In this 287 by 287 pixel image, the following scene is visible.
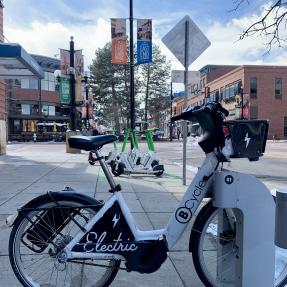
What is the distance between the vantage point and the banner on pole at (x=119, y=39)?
49.7 ft

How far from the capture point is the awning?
12.6 metres

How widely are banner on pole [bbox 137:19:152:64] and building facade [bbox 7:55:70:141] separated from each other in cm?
5213

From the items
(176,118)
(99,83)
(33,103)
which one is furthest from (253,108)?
(176,118)

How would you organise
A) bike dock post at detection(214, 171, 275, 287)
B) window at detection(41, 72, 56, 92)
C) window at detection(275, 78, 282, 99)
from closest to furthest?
bike dock post at detection(214, 171, 275, 287)
window at detection(275, 78, 282, 99)
window at detection(41, 72, 56, 92)

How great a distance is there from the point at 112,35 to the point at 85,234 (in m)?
12.9

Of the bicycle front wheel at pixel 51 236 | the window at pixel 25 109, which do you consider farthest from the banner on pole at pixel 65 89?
the window at pixel 25 109

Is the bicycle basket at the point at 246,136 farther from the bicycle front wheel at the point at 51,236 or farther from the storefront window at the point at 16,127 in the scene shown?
the storefront window at the point at 16,127

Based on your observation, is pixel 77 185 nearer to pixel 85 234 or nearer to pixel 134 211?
pixel 134 211

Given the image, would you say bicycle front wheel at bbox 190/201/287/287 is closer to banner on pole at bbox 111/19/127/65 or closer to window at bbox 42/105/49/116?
banner on pole at bbox 111/19/127/65

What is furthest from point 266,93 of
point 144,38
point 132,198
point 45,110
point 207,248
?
point 207,248

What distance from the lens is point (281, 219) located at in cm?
330

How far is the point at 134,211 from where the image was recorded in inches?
267

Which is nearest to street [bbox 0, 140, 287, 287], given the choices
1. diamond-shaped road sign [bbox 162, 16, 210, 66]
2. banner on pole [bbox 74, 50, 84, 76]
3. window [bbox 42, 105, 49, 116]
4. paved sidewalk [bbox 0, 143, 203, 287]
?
paved sidewalk [bbox 0, 143, 203, 287]

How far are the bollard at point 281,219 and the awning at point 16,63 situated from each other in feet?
35.5
